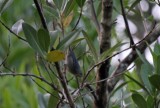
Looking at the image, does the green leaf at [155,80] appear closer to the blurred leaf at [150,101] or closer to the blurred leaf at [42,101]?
the blurred leaf at [150,101]

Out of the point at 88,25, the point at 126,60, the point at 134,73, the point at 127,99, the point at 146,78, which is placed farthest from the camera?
the point at 134,73

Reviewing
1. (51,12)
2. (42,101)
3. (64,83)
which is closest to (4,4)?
(51,12)

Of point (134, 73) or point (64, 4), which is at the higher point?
point (64, 4)

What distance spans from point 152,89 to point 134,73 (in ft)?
2.06

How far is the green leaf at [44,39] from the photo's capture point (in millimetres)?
796

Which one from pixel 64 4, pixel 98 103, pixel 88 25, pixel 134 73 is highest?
pixel 64 4

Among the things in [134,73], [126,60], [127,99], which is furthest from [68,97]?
[134,73]

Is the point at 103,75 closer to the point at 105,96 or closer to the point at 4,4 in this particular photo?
the point at 105,96

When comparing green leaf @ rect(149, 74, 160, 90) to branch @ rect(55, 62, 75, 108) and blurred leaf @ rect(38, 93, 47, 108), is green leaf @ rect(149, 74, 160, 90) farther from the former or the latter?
blurred leaf @ rect(38, 93, 47, 108)

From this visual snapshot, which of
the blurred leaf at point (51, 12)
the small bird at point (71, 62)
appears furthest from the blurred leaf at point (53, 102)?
the blurred leaf at point (51, 12)

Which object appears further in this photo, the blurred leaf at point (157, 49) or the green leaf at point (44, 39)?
the blurred leaf at point (157, 49)

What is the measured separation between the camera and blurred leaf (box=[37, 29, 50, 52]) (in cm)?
80

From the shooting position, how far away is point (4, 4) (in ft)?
2.94

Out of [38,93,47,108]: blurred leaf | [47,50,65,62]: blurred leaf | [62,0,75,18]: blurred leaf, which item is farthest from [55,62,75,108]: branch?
[38,93,47,108]: blurred leaf
